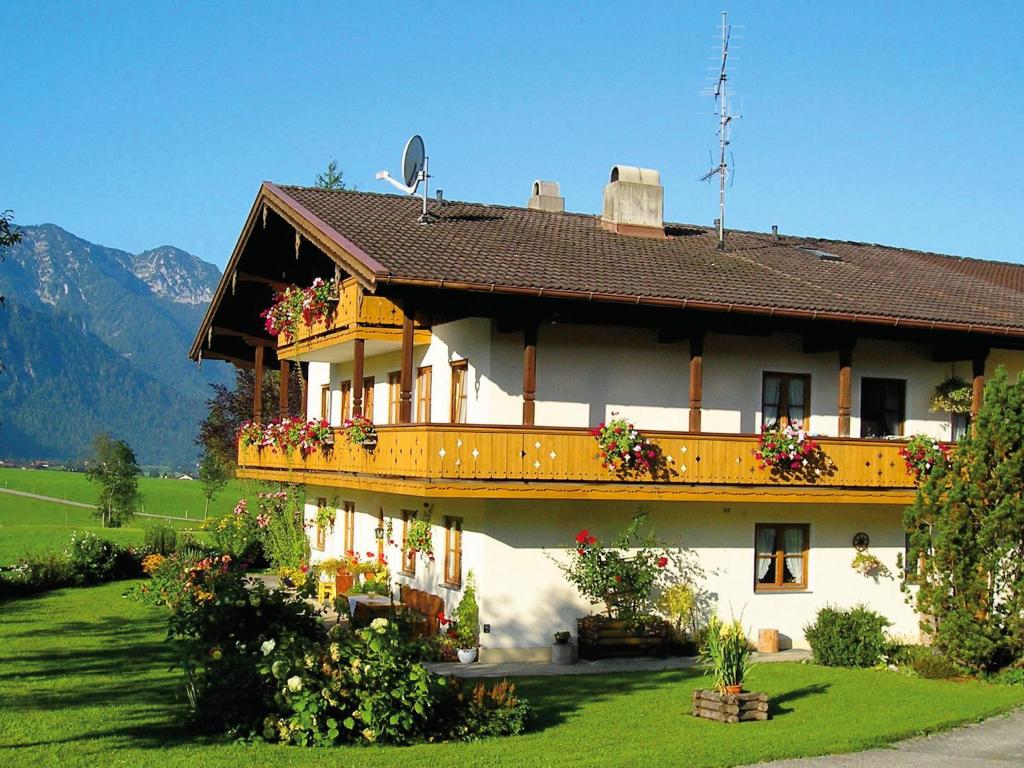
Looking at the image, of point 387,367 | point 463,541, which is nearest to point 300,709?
point 463,541

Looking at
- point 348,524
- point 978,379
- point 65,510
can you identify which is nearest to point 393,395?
point 348,524

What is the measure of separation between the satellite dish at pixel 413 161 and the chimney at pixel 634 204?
4322 mm

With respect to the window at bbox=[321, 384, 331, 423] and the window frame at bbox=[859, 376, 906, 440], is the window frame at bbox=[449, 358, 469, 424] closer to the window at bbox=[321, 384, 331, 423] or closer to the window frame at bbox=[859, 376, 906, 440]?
the window frame at bbox=[859, 376, 906, 440]

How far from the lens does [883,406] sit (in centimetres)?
2398

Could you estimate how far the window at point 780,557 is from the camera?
22.2 m

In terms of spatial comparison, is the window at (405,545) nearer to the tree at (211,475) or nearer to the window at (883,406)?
the window at (883,406)

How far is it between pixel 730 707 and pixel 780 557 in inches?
304

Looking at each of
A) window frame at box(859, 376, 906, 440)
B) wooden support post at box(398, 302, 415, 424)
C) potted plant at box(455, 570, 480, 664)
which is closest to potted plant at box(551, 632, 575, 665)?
potted plant at box(455, 570, 480, 664)

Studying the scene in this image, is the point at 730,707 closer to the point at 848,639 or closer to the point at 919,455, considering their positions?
the point at 848,639

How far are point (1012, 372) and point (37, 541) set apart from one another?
33.7m

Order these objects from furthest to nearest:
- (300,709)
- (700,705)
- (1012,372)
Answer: (1012,372), (700,705), (300,709)

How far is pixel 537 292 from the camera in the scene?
19.7 m

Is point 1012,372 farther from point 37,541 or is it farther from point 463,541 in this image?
point 37,541

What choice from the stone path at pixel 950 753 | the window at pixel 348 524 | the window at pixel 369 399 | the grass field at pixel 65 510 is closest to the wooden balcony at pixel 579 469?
the window at pixel 369 399
